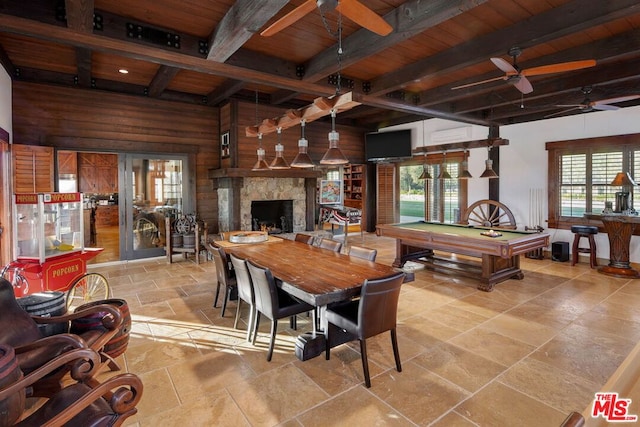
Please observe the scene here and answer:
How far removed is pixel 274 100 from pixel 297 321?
16.2 ft

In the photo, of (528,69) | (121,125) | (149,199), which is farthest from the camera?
(149,199)

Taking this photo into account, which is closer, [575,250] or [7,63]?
[7,63]

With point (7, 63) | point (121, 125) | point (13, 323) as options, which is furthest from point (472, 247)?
point (7, 63)

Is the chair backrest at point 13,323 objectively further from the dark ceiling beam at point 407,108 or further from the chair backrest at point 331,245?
the dark ceiling beam at point 407,108

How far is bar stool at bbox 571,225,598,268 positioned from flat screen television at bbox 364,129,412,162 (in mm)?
4181

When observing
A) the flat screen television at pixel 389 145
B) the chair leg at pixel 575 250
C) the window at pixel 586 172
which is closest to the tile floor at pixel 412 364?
the chair leg at pixel 575 250

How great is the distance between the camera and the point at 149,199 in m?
6.92

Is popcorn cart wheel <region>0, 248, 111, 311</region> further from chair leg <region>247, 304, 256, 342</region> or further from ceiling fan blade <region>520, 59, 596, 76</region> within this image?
ceiling fan blade <region>520, 59, 596, 76</region>

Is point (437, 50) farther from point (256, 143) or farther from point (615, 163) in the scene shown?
point (615, 163)

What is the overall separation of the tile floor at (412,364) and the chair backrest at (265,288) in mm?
455

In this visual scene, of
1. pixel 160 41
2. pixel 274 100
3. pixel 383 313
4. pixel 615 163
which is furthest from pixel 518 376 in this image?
pixel 274 100

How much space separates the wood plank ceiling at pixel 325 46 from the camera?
3066 mm

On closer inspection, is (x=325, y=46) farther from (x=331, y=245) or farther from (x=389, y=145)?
(x=389, y=145)

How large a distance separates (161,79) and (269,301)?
4520 mm
